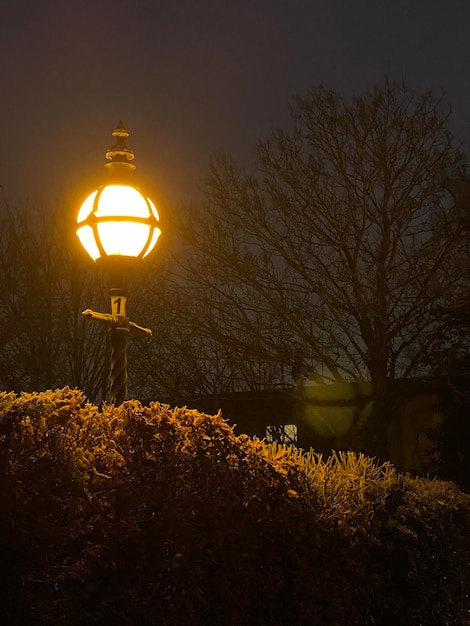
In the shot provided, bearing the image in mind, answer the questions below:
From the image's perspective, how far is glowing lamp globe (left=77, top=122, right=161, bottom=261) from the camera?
7.18 m

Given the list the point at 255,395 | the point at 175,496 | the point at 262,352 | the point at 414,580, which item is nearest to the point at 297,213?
the point at 262,352

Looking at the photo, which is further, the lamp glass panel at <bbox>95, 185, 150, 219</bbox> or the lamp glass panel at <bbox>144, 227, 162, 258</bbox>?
the lamp glass panel at <bbox>144, 227, 162, 258</bbox>

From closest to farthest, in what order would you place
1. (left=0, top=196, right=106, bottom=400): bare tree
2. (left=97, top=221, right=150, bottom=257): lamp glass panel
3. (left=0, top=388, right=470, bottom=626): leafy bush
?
(left=0, top=388, right=470, bottom=626): leafy bush < (left=97, top=221, right=150, bottom=257): lamp glass panel < (left=0, top=196, right=106, bottom=400): bare tree

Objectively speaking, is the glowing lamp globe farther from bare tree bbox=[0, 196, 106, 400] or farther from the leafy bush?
bare tree bbox=[0, 196, 106, 400]

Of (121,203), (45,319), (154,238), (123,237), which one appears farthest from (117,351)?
(45,319)

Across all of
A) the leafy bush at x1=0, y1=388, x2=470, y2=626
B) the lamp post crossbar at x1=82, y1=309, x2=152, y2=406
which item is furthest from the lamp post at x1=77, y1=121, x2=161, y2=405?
the leafy bush at x1=0, y1=388, x2=470, y2=626

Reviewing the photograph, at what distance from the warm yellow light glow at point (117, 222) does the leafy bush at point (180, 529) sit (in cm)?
249

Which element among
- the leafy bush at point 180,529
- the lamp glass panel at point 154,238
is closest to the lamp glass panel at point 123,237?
the lamp glass panel at point 154,238

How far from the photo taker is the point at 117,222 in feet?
23.5

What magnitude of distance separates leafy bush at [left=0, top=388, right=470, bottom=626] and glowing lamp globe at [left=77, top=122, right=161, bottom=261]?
8.17 ft

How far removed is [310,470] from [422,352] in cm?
1175

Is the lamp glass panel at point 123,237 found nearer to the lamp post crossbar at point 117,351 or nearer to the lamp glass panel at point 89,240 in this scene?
the lamp glass panel at point 89,240

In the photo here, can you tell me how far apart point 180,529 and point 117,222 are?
11.3 ft

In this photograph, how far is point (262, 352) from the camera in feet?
54.9
